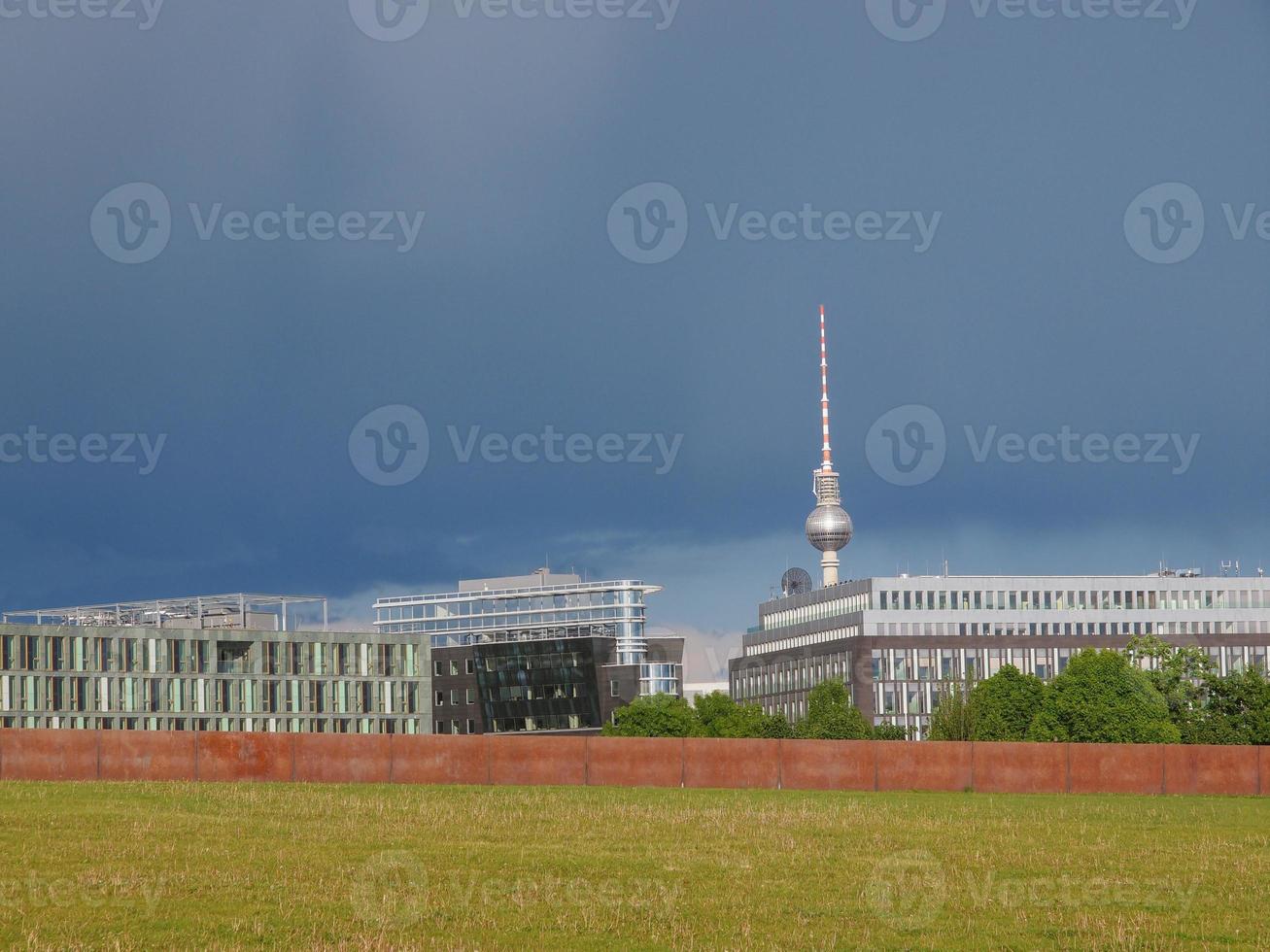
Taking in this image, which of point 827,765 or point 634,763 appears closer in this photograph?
point 634,763

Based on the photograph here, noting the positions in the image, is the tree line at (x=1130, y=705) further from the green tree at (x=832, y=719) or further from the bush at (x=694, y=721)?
the bush at (x=694, y=721)

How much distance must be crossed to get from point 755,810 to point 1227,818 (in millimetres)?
12482

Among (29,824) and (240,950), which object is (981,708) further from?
Answer: (240,950)

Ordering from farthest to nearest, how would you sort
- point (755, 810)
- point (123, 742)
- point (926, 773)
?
point (926, 773) → point (123, 742) → point (755, 810)

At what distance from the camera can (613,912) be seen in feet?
97.8

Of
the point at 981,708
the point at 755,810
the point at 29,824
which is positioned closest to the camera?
the point at 29,824

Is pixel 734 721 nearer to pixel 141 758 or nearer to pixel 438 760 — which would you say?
pixel 438 760

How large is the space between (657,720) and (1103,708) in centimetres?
4113

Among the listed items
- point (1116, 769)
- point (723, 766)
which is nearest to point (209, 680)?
point (723, 766)

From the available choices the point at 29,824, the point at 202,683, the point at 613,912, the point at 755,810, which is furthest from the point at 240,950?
the point at 202,683

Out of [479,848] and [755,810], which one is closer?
[479,848]

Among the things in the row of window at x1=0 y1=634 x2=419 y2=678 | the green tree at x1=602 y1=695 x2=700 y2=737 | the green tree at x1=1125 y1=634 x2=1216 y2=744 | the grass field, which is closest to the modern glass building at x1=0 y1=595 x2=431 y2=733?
the row of window at x1=0 y1=634 x2=419 y2=678

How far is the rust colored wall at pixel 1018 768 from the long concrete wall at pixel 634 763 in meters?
0.03

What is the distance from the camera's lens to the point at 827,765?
65438 millimetres
